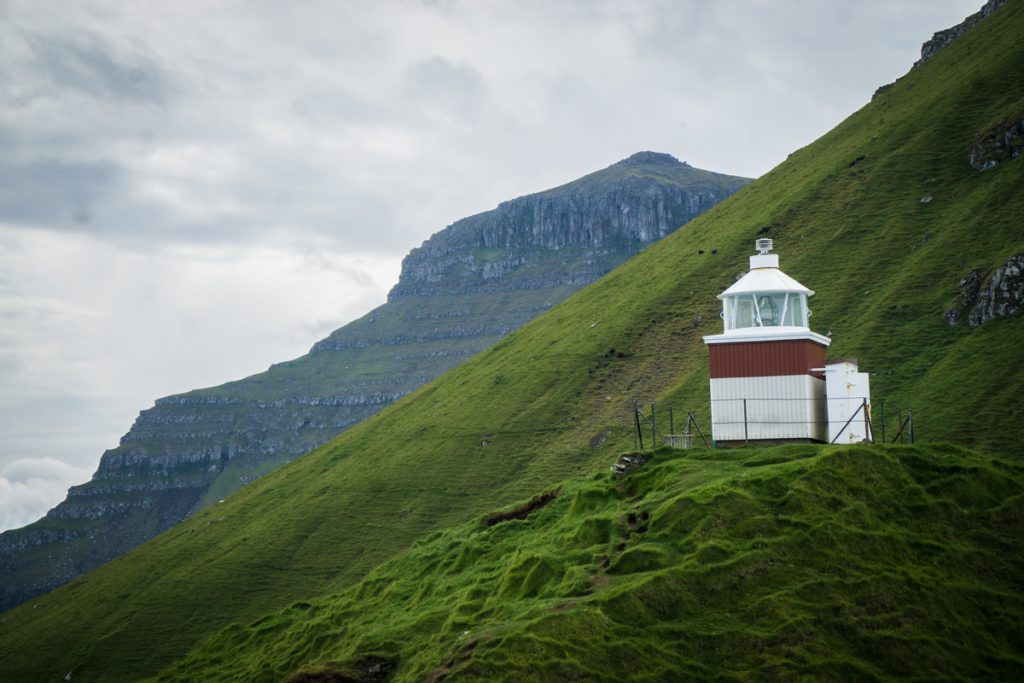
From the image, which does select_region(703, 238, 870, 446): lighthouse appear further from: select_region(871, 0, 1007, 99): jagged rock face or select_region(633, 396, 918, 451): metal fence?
select_region(871, 0, 1007, 99): jagged rock face

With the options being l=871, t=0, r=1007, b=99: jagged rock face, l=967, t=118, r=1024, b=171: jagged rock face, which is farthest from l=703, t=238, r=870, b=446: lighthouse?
l=871, t=0, r=1007, b=99: jagged rock face

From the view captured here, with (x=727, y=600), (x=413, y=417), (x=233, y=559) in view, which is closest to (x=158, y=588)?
(x=233, y=559)

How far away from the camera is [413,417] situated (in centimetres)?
13488

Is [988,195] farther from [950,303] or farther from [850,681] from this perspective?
[850,681]

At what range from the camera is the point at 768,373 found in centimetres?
4078

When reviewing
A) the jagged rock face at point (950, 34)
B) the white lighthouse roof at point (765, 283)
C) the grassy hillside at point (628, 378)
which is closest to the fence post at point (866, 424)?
the white lighthouse roof at point (765, 283)

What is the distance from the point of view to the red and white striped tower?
40500 millimetres

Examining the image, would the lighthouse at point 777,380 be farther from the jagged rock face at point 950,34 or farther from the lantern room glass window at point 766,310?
the jagged rock face at point 950,34

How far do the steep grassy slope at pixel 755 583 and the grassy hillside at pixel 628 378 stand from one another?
122ft

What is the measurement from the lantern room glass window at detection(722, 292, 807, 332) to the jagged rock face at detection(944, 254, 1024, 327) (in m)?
49.3

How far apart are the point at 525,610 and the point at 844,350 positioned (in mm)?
63692

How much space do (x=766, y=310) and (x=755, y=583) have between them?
1599cm

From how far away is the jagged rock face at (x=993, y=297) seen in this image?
8288 cm

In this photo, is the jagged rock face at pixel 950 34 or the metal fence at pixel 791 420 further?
the jagged rock face at pixel 950 34
